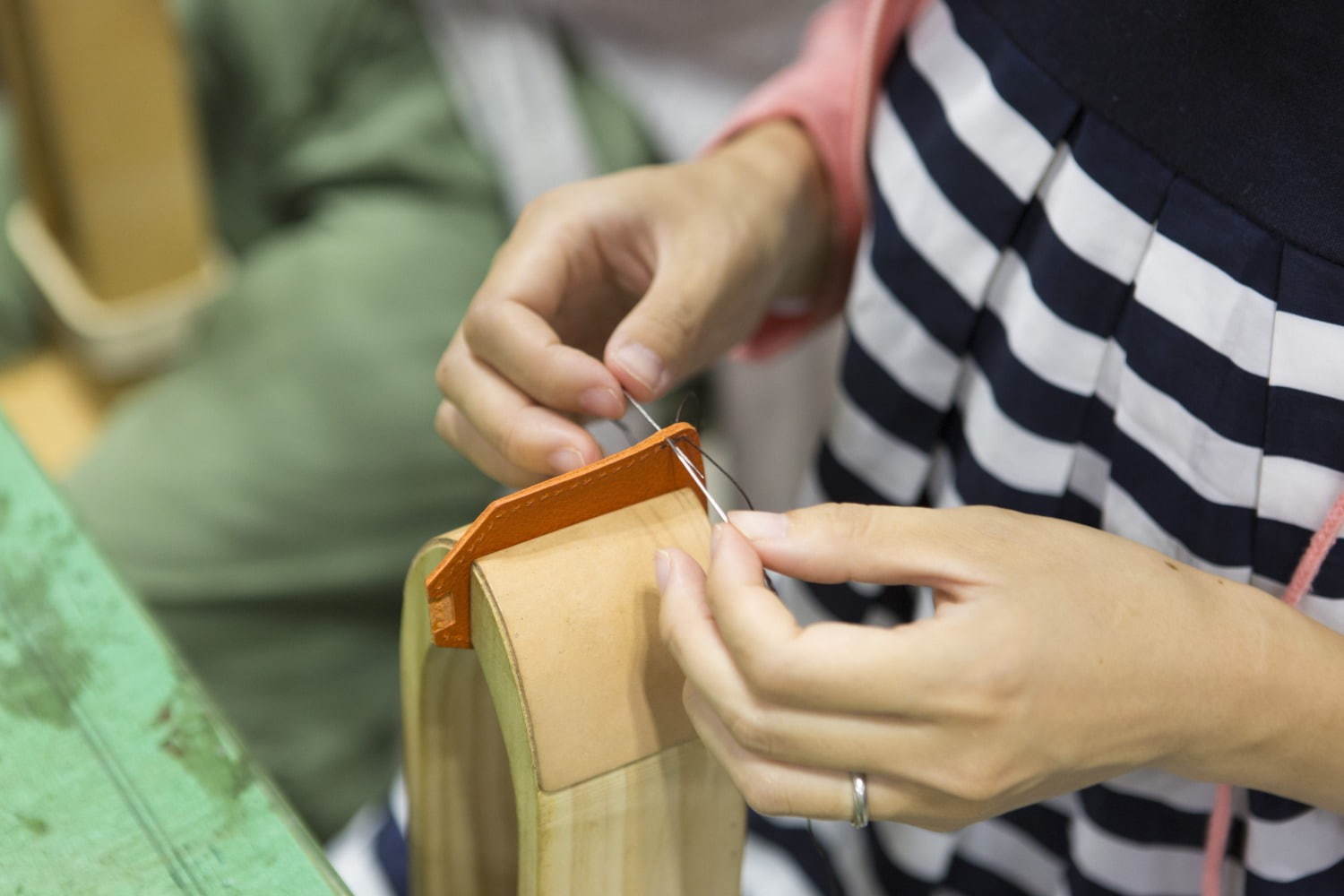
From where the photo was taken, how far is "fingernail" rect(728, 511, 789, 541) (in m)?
0.40

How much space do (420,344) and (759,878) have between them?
0.46 m

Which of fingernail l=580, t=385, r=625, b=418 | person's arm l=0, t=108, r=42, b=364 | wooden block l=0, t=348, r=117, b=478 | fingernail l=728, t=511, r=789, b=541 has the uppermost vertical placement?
fingernail l=728, t=511, r=789, b=541

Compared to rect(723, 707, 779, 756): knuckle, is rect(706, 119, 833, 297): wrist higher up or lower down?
higher up

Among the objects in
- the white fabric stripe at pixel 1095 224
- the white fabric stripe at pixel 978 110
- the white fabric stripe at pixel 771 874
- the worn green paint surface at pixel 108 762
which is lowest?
the white fabric stripe at pixel 771 874

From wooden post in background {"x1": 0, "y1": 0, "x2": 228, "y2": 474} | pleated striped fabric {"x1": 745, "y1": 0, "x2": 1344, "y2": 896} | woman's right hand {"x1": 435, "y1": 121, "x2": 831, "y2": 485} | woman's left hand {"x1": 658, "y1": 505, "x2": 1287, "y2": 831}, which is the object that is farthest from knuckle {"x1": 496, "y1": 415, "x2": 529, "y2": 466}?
wooden post in background {"x1": 0, "y1": 0, "x2": 228, "y2": 474}

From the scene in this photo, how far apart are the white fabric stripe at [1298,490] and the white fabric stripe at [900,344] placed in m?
0.16

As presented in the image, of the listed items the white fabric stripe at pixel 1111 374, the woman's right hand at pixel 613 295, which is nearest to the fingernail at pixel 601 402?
the woman's right hand at pixel 613 295

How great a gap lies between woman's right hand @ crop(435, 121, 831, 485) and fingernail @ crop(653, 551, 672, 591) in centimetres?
8

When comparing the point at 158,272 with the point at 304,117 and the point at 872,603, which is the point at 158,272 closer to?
the point at 304,117

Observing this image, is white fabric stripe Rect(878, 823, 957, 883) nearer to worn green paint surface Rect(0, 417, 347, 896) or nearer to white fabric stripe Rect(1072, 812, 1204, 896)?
white fabric stripe Rect(1072, 812, 1204, 896)

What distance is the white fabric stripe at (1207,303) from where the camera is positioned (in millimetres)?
457

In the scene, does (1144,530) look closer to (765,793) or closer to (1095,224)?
(1095,224)

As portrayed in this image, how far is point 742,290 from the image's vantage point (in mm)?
590

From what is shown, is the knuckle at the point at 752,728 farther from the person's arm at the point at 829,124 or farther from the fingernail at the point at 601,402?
the person's arm at the point at 829,124
